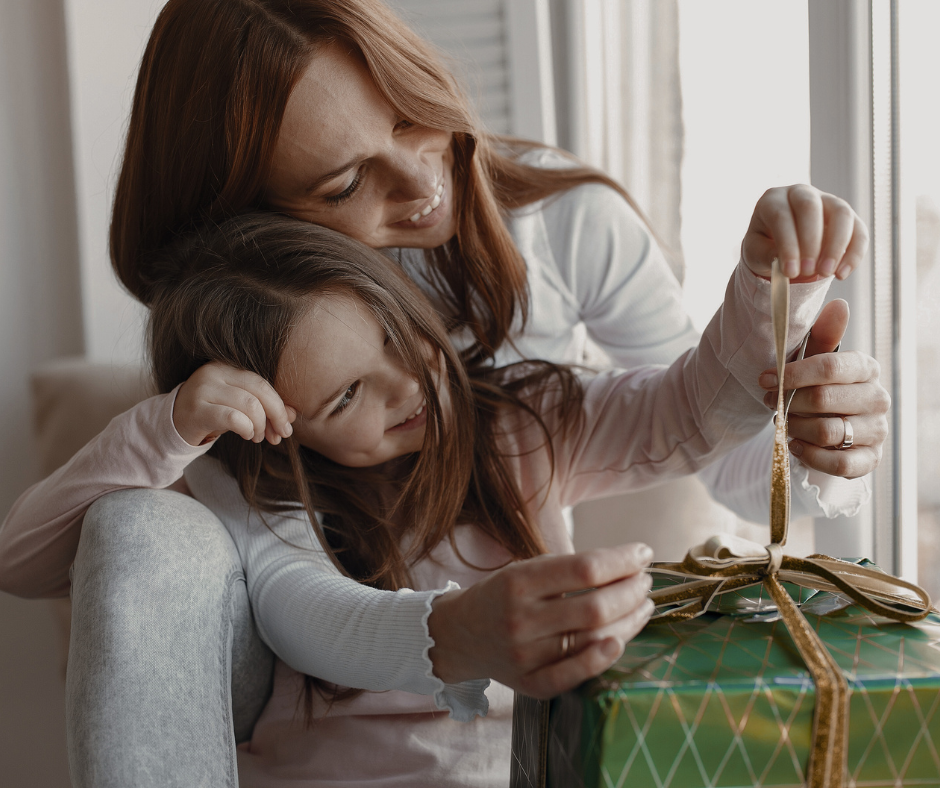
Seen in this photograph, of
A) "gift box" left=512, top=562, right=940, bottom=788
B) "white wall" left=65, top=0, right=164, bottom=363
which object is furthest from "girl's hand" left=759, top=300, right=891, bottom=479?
"white wall" left=65, top=0, right=164, bottom=363

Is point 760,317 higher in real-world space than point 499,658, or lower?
higher

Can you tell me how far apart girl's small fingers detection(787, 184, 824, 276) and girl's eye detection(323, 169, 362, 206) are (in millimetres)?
396

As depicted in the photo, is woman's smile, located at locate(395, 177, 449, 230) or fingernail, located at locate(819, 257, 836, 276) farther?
woman's smile, located at locate(395, 177, 449, 230)

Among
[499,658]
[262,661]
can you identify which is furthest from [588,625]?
[262,661]

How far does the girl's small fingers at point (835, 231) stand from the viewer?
0.52 meters

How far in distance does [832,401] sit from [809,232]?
Answer: 127 mm

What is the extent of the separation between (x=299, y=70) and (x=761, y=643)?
0.58 metres

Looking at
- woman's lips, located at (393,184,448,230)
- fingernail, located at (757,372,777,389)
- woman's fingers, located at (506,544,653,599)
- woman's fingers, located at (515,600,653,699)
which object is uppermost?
woman's lips, located at (393,184,448,230)

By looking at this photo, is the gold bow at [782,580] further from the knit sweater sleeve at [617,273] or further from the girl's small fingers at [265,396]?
the knit sweater sleeve at [617,273]

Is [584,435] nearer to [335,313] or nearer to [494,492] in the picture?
[494,492]

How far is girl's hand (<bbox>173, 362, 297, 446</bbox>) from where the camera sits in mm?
630

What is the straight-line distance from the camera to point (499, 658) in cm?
47

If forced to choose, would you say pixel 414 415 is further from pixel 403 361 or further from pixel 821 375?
pixel 821 375

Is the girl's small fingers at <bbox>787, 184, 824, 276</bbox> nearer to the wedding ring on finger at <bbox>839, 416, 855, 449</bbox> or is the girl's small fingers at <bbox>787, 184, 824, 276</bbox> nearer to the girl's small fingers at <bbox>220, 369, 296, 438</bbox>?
the wedding ring on finger at <bbox>839, 416, 855, 449</bbox>
